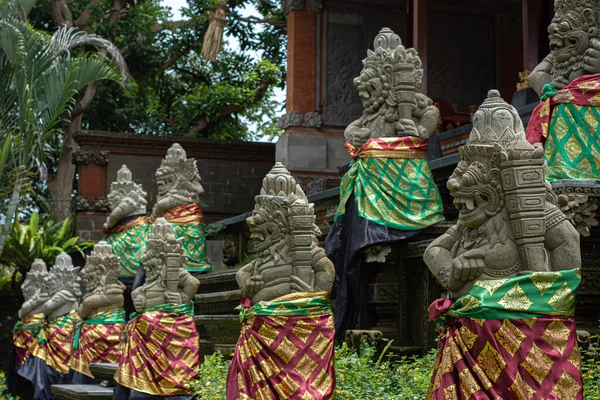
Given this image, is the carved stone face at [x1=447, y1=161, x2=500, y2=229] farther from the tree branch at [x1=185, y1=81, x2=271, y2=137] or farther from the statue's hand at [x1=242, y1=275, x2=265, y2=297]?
the tree branch at [x1=185, y1=81, x2=271, y2=137]

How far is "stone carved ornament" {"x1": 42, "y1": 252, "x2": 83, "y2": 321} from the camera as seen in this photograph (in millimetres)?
16078

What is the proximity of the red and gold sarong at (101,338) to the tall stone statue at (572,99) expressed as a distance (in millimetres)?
7233

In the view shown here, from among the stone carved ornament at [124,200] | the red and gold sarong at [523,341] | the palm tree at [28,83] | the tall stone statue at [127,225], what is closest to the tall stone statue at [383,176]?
the red and gold sarong at [523,341]

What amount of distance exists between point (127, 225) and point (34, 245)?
149 inches

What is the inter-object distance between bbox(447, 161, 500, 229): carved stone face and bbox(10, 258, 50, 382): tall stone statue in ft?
36.7

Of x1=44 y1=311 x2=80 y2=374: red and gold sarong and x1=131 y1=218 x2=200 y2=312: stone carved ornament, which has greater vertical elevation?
x1=131 y1=218 x2=200 y2=312: stone carved ornament

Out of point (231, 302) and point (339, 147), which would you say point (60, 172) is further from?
point (231, 302)

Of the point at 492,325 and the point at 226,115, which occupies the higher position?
the point at 226,115

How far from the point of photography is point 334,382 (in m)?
7.78

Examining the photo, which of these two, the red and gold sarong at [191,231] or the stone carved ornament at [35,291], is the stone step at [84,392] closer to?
the red and gold sarong at [191,231]

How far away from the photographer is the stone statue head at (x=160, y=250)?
10.8m

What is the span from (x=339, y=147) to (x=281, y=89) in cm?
647

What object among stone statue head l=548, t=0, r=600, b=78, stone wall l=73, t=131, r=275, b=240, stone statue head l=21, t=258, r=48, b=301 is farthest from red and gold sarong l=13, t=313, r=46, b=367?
stone statue head l=548, t=0, r=600, b=78

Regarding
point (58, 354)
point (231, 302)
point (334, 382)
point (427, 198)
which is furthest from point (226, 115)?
point (334, 382)
